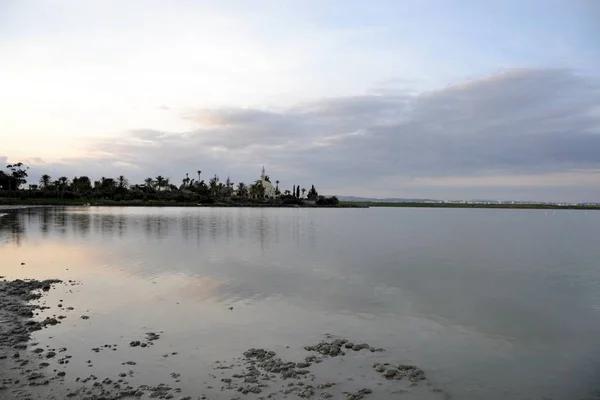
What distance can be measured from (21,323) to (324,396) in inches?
414

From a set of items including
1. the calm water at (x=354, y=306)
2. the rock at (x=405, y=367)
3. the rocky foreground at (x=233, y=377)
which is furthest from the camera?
the calm water at (x=354, y=306)

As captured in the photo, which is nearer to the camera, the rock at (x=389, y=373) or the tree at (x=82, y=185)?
the rock at (x=389, y=373)

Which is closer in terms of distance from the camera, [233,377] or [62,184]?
[233,377]

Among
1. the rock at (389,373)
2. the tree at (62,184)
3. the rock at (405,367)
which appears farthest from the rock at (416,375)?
the tree at (62,184)

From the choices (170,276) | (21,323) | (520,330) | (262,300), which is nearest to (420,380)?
(520,330)

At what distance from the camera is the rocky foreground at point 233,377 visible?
31.3ft

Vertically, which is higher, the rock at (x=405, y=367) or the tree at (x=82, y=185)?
the tree at (x=82, y=185)

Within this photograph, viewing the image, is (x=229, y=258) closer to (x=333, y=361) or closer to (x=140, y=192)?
(x=333, y=361)

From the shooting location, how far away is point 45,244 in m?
38.1

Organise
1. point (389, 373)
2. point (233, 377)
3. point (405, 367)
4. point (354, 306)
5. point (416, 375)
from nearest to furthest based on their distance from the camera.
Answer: point (233, 377), point (389, 373), point (416, 375), point (405, 367), point (354, 306)

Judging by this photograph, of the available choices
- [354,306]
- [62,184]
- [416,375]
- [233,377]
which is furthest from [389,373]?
[62,184]

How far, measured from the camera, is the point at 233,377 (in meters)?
10.7

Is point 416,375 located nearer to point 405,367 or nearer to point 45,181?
point 405,367

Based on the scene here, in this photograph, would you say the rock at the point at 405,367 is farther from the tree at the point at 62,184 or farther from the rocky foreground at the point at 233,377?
the tree at the point at 62,184
